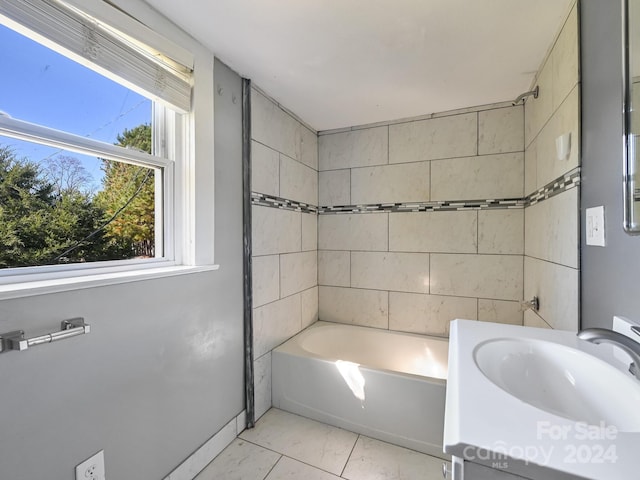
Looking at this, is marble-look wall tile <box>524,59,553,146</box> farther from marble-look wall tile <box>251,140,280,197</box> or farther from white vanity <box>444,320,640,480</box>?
marble-look wall tile <box>251,140,280,197</box>

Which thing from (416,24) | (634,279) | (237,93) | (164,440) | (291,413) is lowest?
(291,413)

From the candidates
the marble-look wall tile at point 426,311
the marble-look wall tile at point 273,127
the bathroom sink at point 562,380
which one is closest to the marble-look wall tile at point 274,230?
the marble-look wall tile at point 273,127

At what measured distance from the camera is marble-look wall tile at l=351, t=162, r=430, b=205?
97.3 inches

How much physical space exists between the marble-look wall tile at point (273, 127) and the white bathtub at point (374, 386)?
1587mm

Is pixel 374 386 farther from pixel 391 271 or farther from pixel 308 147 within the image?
pixel 308 147

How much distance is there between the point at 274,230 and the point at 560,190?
1761 mm

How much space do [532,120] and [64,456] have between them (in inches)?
120

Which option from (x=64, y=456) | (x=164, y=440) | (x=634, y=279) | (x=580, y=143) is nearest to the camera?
(x=634, y=279)

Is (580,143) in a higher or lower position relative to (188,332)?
higher

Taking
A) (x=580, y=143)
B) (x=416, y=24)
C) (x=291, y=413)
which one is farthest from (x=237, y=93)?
(x=291, y=413)

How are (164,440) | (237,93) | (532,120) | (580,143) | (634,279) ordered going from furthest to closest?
(532,120) → (237,93) → (164,440) → (580,143) → (634,279)

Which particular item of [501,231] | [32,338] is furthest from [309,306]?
[32,338]

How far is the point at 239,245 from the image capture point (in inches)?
72.5

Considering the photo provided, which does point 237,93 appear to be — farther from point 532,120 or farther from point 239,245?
point 532,120
